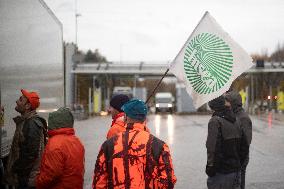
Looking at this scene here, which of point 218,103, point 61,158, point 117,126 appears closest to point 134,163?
point 61,158

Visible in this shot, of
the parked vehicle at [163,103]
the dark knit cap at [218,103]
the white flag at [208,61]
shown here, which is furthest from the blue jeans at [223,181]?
the parked vehicle at [163,103]

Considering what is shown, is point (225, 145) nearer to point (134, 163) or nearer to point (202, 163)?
point (134, 163)

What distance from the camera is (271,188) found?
9594mm

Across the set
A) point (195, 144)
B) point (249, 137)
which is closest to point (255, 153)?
point (195, 144)

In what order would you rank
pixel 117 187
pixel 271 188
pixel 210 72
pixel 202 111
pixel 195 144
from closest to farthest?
pixel 117 187
pixel 210 72
pixel 271 188
pixel 195 144
pixel 202 111

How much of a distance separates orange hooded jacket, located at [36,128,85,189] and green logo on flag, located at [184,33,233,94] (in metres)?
1.56

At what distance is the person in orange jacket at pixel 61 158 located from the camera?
4793mm

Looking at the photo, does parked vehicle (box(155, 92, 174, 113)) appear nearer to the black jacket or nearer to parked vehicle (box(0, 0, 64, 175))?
parked vehicle (box(0, 0, 64, 175))

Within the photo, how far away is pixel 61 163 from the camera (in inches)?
190

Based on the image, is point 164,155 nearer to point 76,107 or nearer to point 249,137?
point 249,137

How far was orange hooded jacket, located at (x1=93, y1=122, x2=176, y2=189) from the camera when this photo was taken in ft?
13.2

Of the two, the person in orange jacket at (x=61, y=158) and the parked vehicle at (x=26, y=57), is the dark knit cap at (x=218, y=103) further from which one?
the parked vehicle at (x=26, y=57)

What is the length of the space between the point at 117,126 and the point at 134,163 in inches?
59.4

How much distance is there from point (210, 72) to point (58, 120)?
1791 millimetres
